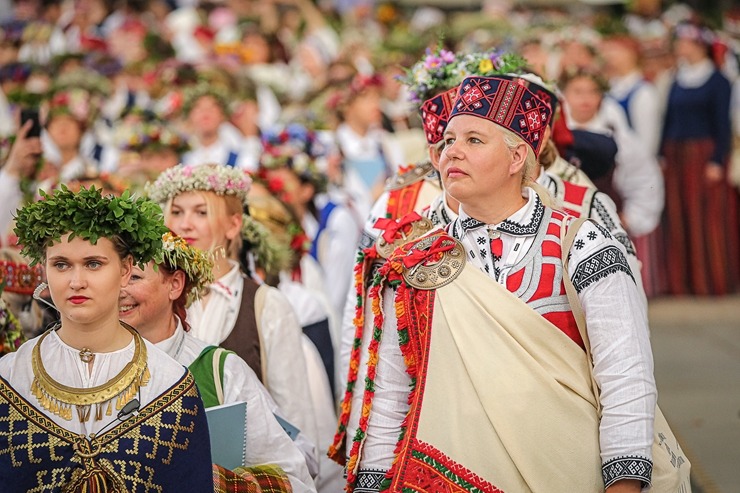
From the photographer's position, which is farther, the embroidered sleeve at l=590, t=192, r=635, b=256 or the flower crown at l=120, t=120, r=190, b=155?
the flower crown at l=120, t=120, r=190, b=155

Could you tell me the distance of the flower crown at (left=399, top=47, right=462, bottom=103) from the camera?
5.63 m

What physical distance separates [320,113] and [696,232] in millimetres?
4703

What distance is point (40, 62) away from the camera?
15164mm

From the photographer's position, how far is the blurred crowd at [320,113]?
7492 mm

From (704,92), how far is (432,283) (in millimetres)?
10340

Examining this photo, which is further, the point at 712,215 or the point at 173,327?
the point at 712,215

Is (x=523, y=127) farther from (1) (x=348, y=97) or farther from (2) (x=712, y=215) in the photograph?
(2) (x=712, y=215)

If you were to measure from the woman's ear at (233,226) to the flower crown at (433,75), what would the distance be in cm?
98

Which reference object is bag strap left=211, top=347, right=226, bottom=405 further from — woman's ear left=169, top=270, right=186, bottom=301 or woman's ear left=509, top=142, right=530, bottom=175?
woman's ear left=509, top=142, right=530, bottom=175

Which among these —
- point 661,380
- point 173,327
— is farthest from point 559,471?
point 661,380

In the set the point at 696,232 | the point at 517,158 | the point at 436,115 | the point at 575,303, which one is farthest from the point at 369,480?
the point at 696,232

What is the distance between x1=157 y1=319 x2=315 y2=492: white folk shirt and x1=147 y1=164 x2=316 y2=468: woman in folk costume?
693 mm

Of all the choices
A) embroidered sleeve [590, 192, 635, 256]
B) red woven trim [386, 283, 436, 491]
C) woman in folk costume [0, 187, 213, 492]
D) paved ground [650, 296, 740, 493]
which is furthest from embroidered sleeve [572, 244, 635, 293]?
paved ground [650, 296, 740, 493]

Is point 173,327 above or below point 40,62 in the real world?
below
